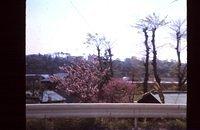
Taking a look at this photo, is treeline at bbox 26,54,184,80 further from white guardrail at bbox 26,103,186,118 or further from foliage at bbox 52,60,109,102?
white guardrail at bbox 26,103,186,118

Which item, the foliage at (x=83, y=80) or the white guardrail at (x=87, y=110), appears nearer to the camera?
the white guardrail at (x=87, y=110)

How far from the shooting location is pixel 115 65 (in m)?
13.1

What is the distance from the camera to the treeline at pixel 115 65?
12305 millimetres

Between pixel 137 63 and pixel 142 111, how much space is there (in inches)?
189

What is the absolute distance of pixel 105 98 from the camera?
12188 mm

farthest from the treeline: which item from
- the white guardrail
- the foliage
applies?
the white guardrail

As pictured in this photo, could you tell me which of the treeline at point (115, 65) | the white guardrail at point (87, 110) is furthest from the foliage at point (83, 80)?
the white guardrail at point (87, 110)

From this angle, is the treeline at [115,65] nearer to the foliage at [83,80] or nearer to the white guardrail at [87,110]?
the foliage at [83,80]

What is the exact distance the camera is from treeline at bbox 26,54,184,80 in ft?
40.4

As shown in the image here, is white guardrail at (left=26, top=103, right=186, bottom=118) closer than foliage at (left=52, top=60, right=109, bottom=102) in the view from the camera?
Yes

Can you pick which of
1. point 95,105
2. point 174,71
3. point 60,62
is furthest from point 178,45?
point 95,105

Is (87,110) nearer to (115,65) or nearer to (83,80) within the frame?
(83,80)

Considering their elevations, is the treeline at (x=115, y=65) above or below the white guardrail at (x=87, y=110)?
above
